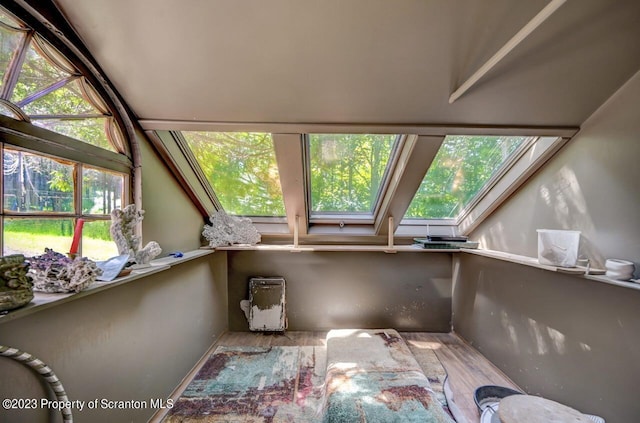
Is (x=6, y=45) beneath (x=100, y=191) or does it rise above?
above

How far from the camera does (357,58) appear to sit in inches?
50.8

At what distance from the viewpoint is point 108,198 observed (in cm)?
146

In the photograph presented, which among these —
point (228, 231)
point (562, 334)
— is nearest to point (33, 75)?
point (228, 231)

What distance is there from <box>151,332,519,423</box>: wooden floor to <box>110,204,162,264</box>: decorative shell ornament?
48.1 inches

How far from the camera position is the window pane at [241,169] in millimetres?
2002

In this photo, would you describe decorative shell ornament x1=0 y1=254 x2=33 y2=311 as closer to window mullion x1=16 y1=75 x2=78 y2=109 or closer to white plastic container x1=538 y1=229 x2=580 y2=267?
window mullion x1=16 y1=75 x2=78 y2=109

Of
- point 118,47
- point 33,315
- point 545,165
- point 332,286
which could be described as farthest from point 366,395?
point 118,47

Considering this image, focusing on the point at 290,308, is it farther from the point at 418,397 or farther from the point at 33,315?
the point at 33,315

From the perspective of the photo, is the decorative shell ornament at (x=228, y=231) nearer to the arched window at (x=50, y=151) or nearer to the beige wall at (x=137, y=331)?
the beige wall at (x=137, y=331)

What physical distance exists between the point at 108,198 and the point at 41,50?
2.43 ft

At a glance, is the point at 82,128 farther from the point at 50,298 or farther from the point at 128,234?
the point at 50,298

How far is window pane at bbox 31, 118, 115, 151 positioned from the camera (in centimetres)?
111

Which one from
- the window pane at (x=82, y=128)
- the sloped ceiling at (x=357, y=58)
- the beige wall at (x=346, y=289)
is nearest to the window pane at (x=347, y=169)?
the sloped ceiling at (x=357, y=58)

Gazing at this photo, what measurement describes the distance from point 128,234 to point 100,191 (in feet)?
0.99
